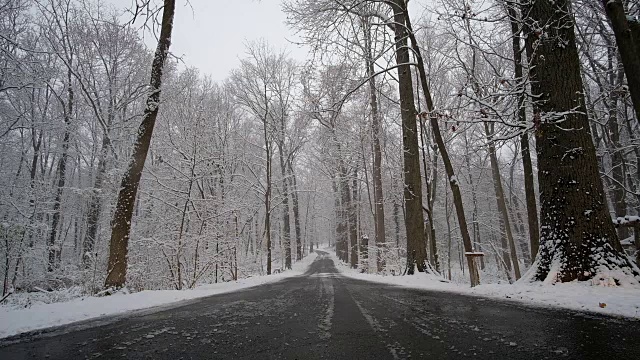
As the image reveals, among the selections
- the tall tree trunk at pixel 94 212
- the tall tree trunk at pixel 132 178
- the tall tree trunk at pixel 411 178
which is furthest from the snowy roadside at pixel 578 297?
the tall tree trunk at pixel 94 212

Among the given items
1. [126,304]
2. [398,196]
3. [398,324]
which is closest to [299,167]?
[398,196]

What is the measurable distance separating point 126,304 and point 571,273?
23.7 ft

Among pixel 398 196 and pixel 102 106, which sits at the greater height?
pixel 102 106

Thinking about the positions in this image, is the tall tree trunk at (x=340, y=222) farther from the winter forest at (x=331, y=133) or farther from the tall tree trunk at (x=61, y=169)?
the tall tree trunk at (x=61, y=169)

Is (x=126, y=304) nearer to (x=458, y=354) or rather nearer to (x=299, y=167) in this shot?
(x=458, y=354)

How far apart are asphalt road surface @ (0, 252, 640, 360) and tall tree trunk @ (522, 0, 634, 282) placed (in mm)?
1786

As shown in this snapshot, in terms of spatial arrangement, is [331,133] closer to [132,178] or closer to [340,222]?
[340,222]

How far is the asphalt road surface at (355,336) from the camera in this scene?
2.26 metres

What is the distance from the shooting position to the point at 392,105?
1941 cm

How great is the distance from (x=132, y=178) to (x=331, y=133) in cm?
1740

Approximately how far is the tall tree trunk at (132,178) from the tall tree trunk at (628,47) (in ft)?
30.5

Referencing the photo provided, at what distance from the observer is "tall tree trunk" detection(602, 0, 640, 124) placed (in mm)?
4598

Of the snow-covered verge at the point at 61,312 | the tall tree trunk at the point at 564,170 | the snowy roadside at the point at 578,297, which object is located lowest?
the snow-covered verge at the point at 61,312

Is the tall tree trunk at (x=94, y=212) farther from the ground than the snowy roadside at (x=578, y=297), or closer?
farther from the ground
